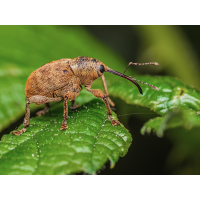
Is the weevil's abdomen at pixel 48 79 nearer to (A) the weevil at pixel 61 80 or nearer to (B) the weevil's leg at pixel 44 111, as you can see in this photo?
(A) the weevil at pixel 61 80

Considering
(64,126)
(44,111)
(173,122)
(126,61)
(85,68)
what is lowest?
(44,111)

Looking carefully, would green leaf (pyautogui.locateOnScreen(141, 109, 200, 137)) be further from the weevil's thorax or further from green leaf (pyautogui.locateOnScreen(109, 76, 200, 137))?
the weevil's thorax

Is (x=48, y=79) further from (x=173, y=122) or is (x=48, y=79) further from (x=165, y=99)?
(x=173, y=122)

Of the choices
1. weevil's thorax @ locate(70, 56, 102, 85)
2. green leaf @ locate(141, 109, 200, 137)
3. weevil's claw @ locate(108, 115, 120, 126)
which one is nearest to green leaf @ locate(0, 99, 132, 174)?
weevil's claw @ locate(108, 115, 120, 126)

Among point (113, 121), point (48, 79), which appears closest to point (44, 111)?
point (48, 79)

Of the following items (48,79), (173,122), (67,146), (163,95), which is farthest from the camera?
(48,79)

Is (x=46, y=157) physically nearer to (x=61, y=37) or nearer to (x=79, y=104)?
(x=79, y=104)

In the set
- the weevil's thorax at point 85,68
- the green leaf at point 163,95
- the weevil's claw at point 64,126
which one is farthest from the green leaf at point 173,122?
the weevil's thorax at point 85,68

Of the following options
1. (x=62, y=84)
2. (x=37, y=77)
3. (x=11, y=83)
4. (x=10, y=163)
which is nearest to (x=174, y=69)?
(x=62, y=84)
